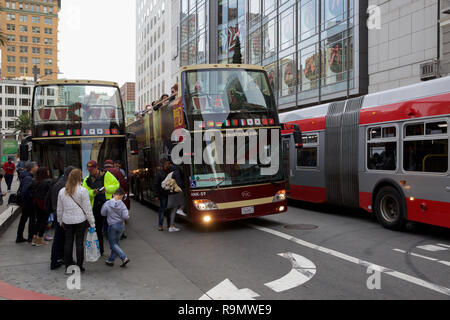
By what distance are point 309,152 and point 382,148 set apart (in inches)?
138

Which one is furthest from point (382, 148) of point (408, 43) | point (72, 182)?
point (408, 43)

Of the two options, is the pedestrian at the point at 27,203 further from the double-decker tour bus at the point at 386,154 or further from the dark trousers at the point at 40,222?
the double-decker tour bus at the point at 386,154

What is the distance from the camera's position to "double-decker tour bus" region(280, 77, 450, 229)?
29.0 feet

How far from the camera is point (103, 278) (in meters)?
6.70

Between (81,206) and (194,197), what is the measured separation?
3522mm

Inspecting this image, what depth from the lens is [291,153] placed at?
14914mm

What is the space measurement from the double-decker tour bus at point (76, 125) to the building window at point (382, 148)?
6.69m

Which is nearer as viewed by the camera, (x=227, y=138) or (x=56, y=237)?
(x=56, y=237)

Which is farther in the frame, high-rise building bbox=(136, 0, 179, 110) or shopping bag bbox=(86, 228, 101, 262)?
high-rise building bbox=(136, 0, 179, 110)

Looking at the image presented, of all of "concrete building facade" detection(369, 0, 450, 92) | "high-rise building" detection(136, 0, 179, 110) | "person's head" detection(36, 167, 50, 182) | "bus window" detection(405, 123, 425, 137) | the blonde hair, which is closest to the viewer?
the blonde hair

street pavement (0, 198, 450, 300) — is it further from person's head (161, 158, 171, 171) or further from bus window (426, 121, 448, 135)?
bus window (426, 121, 448, 135)

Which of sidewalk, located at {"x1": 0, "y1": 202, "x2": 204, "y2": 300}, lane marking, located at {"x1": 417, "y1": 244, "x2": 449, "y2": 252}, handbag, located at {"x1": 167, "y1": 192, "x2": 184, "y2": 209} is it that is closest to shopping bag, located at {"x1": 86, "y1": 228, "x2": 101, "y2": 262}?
sidewalk, located at {"x1": 0, "y1": 202, "x2": 204, "y2": 300}

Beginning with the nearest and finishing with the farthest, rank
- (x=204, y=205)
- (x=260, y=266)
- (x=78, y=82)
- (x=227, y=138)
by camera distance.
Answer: (x=260, y=266), (x=204, y=205), (x=227, y=138), (x=78, y=82)

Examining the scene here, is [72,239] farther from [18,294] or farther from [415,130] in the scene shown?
[415,130]
